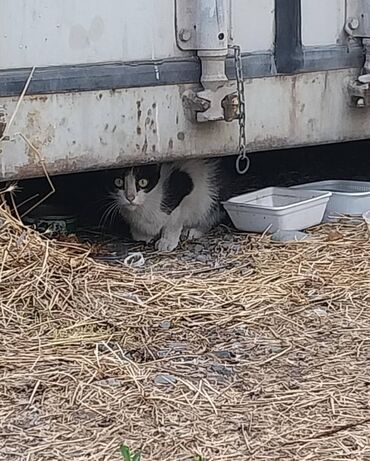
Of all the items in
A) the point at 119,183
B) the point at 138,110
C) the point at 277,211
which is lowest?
the point at 277,211

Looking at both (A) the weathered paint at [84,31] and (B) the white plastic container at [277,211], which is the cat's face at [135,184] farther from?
(A) the weathered paint at [84,31]

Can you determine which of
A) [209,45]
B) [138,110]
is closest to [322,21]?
[209,45]

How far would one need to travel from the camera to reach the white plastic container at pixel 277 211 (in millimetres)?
4688

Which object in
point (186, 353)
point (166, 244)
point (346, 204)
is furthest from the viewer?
point (346, 204)

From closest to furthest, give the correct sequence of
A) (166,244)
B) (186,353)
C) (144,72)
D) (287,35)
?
(186,353) < (144,72) < (287,35) < (166,244)

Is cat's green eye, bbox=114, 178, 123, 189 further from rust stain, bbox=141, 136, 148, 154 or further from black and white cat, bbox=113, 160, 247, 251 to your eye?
rust stain, bbox=141, 136, 148, 154

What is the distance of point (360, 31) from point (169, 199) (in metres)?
1.08

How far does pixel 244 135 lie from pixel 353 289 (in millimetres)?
933

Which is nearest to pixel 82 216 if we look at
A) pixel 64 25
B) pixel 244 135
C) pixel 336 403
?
pixel 244 135

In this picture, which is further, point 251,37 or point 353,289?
point 251,37

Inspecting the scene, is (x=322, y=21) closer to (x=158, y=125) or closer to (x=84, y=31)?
(x=158, y=125)

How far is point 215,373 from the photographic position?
3.19 metres

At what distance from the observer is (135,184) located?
4.78 metres

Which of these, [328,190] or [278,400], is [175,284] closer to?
[278,400]
